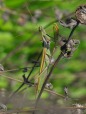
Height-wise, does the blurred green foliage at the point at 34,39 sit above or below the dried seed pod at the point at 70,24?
above

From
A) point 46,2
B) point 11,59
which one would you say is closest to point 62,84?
point 11,59

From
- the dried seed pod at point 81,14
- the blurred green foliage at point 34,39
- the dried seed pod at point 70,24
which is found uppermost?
the blurred green foliage at point 34,39

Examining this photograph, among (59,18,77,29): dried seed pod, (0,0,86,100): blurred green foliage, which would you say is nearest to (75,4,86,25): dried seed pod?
(59,18,77,29): dried seed pod

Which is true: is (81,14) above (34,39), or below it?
below

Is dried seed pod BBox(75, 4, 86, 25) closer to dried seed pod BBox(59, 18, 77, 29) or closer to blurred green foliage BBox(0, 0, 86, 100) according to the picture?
dried seed pod BBox(59, 18, 77, 29)

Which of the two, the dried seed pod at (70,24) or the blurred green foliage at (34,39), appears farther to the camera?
the blurred green foliage at (34,39)

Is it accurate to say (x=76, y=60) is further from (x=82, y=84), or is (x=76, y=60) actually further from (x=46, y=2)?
(x=46, y=2)

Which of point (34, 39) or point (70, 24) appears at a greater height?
point (34, 39)

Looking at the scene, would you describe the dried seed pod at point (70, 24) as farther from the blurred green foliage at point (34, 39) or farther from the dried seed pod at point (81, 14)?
the blurred green foliage at point (34, 39)

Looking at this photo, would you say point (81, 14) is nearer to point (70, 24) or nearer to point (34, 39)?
point (70, 24)

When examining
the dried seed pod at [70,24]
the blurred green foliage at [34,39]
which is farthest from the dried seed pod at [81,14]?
the blurred green foliage at [34,39]

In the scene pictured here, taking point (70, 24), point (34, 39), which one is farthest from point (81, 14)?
point (34, 39)

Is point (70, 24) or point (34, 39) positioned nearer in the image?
point (70, 24)
